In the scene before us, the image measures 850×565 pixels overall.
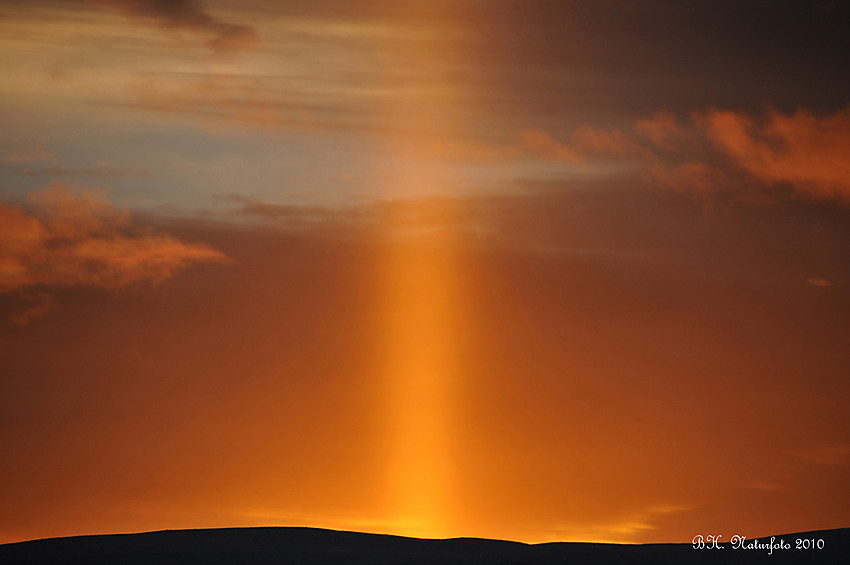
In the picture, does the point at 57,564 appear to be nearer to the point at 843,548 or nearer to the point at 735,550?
the point at 735,550

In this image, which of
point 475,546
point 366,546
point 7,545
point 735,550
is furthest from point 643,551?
point 7,545

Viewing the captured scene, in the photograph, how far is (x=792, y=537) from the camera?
5459 centimetres

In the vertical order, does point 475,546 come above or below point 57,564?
above

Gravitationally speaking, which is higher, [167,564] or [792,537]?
[792,537]

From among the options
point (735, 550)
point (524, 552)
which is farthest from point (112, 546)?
point (735, 550)

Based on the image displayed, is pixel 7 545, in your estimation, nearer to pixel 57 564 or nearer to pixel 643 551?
pixel 57 564

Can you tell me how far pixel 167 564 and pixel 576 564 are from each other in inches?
677

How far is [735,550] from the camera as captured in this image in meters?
53.2

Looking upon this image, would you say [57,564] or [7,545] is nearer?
[57,564]

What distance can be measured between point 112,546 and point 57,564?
411cm

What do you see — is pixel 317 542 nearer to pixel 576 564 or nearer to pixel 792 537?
pixel 576 564

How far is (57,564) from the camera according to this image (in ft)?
172

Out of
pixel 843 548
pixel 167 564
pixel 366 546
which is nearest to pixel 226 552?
pixel 167 564

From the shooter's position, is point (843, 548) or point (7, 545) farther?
point (7, 545)
